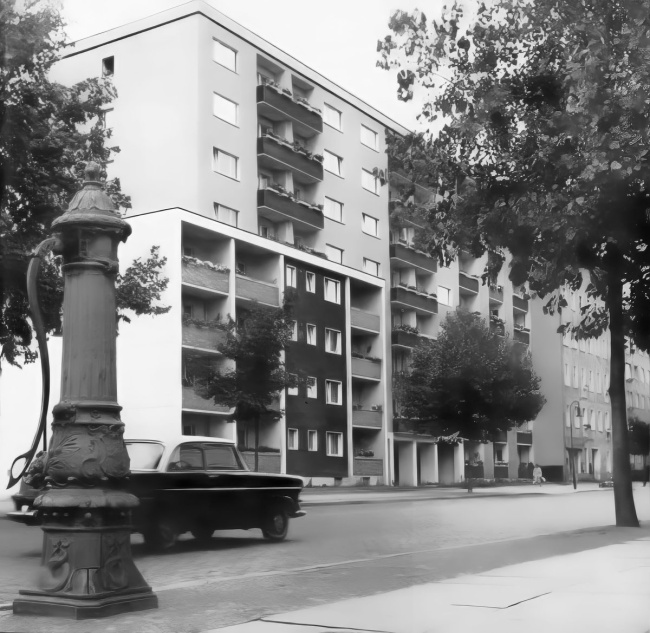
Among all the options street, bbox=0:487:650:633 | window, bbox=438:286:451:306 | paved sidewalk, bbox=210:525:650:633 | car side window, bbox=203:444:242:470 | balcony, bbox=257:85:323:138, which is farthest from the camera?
balcony, bbox=257:85:323:138

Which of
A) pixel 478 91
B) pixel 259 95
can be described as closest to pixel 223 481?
pixel 478 91

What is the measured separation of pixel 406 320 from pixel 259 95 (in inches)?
1048

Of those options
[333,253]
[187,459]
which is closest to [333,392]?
[333,253]

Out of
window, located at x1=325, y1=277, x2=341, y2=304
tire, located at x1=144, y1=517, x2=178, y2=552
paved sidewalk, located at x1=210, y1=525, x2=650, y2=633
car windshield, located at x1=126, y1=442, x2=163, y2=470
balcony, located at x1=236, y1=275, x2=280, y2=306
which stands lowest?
paved sidewalk, located at x1=210, y1=525, x2=650, y2=633

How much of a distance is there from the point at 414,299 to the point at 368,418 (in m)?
21.3

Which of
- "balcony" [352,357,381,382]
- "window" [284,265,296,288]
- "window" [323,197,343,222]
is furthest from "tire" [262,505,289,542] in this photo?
"window" [323,197,343,222]

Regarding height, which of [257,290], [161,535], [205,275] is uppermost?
[205,275]

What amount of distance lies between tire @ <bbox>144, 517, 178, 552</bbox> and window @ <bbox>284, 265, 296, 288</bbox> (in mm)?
30189

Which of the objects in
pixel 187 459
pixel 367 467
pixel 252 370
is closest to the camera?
pixel 187 459

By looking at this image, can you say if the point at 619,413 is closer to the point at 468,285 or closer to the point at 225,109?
the point at 468,285

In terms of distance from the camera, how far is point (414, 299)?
20812 mm

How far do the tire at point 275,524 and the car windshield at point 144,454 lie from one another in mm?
2376

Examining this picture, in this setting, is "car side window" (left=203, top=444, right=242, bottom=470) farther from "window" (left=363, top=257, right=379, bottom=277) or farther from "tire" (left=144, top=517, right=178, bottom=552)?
"window" (left=363, top=257, right=379, bottom=277)

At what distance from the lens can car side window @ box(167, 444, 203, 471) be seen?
14.3 meters
